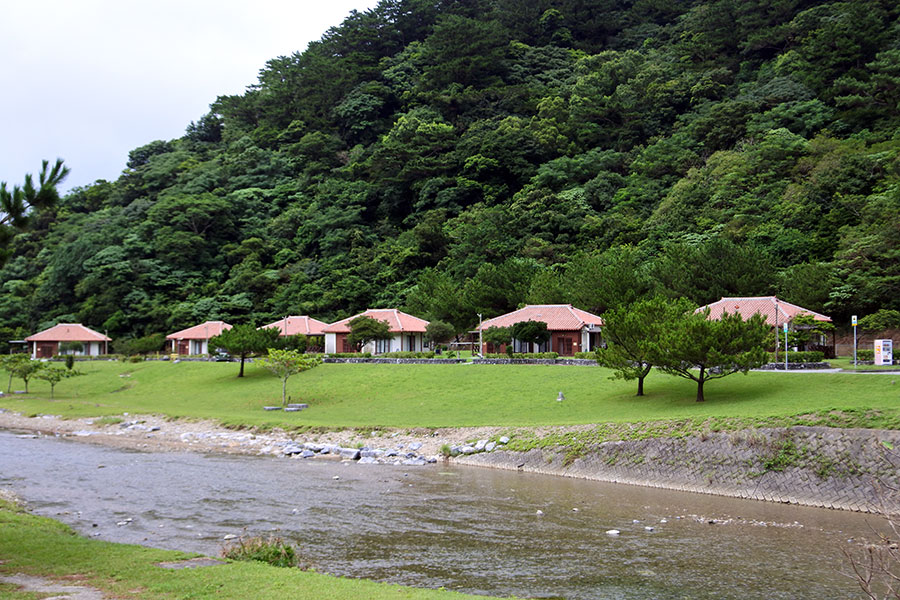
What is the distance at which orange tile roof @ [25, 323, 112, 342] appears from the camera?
70.9 metres

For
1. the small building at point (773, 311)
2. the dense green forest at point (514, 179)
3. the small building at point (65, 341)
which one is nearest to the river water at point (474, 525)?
the small building at point (773, 311)

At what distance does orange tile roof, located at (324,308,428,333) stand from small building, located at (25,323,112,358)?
29635mm

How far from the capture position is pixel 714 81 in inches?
3194

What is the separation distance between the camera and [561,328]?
4978 cm

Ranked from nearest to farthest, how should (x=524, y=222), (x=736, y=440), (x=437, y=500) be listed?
(x=437, y=500)
(x=736, y=440)
(x=524, y=222)

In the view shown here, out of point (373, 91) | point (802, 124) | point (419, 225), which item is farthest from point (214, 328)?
point (802, 124)

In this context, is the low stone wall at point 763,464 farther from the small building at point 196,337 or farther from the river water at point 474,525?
the small building at point 196,337

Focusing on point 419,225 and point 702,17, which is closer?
point 419,225

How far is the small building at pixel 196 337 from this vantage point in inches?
2641

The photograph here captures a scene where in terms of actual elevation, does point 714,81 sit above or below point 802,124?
above

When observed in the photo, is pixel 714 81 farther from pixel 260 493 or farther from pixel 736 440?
pixel 260 493

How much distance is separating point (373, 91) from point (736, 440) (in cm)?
8737

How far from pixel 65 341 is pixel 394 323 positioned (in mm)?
37067

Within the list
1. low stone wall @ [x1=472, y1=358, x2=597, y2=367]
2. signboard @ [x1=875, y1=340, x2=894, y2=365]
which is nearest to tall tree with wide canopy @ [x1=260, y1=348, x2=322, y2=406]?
low stone wall @ [x1=472, y1=358, x2=597, y2=367]
